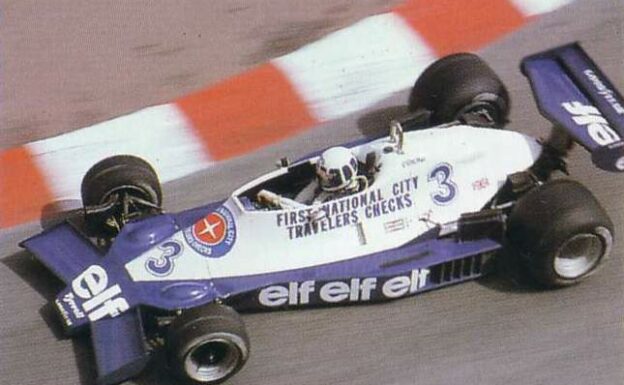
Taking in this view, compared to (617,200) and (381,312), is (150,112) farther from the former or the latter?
(617,200)

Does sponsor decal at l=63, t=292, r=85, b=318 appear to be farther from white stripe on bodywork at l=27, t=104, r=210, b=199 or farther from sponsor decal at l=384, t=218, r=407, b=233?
sponsor decal at l=384, t=218, r=407, b=233

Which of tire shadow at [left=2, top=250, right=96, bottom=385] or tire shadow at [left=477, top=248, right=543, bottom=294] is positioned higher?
tire shadow at [left=2, top=250, right=96, bottom=385]

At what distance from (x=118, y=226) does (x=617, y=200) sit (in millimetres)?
2019

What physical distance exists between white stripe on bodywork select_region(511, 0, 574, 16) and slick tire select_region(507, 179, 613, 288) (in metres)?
1.77

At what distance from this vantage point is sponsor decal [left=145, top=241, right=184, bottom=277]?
16.2 feet

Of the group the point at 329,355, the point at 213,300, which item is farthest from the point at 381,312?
the point at 213,300

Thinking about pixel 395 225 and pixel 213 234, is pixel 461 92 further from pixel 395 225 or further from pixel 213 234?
pixel 213 234

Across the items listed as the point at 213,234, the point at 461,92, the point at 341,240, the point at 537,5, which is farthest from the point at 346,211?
the point at 537,5

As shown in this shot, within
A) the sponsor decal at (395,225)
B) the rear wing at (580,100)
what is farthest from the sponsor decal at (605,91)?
the sponsor decal at (395,225)

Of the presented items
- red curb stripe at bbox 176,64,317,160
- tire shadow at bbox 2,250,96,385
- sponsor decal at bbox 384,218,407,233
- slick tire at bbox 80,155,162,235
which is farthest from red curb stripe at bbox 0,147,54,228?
sponsor decal at bbox 384,218,407,233

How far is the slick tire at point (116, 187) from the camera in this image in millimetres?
5301

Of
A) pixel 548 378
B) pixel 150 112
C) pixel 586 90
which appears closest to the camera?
pixel 548 378

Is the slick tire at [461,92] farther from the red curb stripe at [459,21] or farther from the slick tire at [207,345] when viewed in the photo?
the slick tire at [207,345]

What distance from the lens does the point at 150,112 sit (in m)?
6.16
